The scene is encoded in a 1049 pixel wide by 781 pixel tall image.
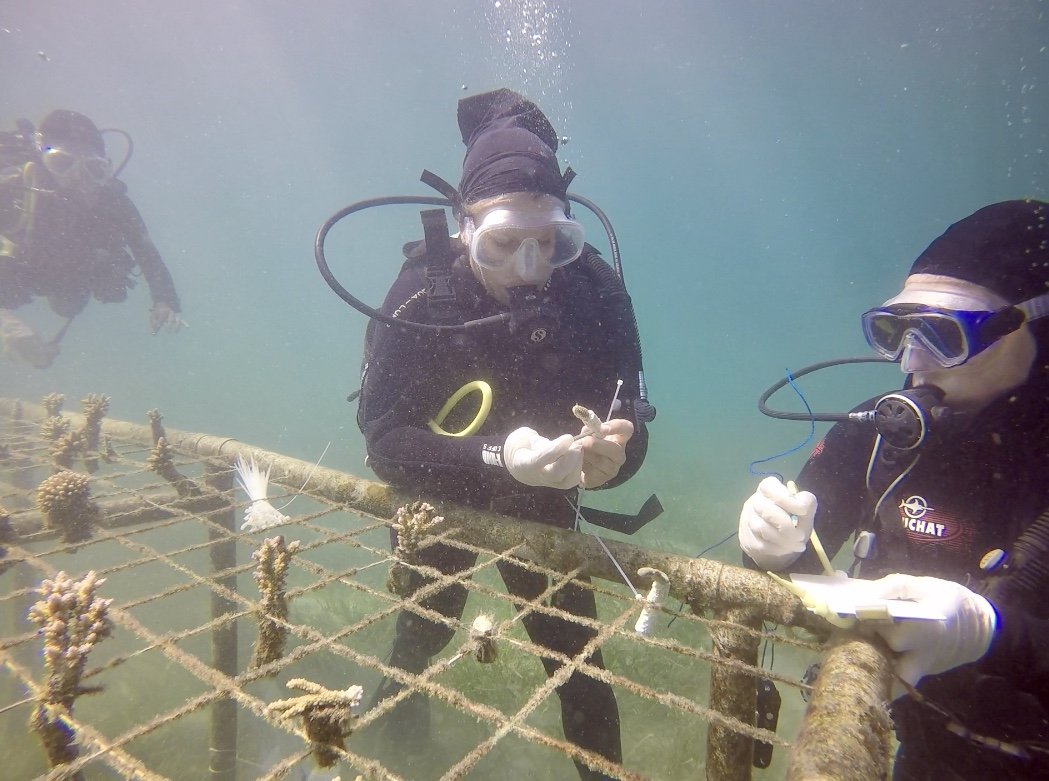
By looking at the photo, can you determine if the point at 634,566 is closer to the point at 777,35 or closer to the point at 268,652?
the point at 268,652

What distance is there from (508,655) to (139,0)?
206 ft

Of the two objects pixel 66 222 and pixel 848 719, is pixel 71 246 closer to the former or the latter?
pixel 66 222

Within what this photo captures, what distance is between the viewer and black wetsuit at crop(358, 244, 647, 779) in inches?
125

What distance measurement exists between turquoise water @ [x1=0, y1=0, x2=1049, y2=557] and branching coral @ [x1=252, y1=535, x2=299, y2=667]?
10.1 metres

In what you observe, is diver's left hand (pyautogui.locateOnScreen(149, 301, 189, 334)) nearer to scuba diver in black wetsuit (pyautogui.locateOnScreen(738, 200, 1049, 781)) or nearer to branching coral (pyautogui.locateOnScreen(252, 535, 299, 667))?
branching coral (pyautogui.locateOnScreen(252, 535, 299, 667))

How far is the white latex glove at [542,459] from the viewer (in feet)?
7.80

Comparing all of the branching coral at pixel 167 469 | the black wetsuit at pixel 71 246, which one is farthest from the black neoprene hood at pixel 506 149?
the black wetsuit at pixel 71 246

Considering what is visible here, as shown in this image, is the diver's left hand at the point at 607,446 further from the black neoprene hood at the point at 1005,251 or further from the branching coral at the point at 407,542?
Answer: the black neoprene hood at the point at 1005,251

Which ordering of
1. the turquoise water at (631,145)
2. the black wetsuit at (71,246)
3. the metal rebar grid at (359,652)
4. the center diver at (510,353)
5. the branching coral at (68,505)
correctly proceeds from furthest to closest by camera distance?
the turquoise water at (631,145), the black wetsuit at (71,246), the center diver at (510,353), the branching coral at (68,505), the metal rebar grid at (359,652)

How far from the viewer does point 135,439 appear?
5594 mm

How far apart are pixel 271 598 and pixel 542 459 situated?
1265 mm

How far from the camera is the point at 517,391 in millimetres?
3445

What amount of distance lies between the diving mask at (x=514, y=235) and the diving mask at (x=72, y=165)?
10.5 meters

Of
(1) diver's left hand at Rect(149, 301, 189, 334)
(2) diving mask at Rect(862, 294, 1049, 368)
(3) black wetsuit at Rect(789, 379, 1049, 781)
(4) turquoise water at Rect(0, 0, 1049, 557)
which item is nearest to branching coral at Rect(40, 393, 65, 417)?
(1) diver's left hand at Rect(149, 301, 189, 334)
